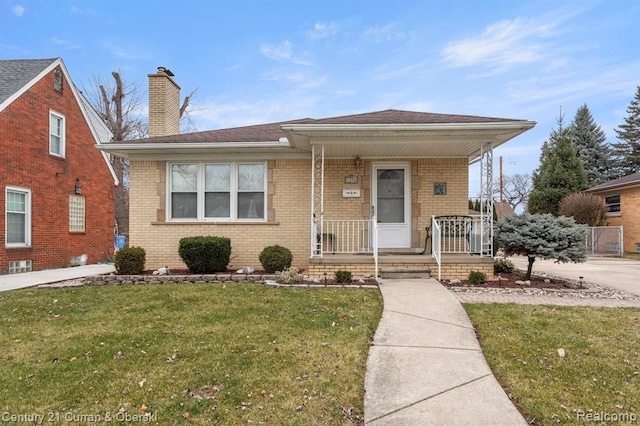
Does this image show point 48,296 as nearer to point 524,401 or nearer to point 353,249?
point 353,249

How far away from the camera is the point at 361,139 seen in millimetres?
8125

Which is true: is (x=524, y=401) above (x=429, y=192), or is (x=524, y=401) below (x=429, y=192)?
below

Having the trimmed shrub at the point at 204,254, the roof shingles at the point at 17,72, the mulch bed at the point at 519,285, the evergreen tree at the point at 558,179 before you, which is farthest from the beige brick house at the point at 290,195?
the evergreen tree at the point at 558,179

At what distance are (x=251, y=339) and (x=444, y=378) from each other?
2.05 metres

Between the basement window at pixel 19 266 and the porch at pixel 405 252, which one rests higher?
the porch at pixel 405 252

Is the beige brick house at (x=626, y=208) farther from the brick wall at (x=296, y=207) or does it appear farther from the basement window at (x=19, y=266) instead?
the basement window at (x=19, y=266)

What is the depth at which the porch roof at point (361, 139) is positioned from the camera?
24.7ft

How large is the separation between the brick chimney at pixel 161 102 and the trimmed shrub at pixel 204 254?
15.3ft

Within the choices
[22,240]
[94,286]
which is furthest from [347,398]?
[22,240]

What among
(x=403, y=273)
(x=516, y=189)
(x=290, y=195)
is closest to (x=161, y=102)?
(x=290, y=195)

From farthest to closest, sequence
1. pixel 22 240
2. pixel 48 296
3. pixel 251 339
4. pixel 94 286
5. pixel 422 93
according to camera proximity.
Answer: pixel 422 93
pixel 22 240
pixel 94 286
pixel 48 296
pixel 251 339

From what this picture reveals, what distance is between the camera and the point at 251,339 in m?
4.35

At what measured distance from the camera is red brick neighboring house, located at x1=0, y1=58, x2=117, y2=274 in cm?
1115

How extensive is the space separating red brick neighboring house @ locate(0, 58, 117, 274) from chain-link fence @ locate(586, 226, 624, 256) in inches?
861
